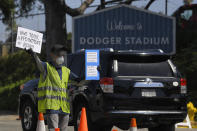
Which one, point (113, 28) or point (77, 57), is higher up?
point (113, 28)

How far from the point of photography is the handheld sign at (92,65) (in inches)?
Result: 456

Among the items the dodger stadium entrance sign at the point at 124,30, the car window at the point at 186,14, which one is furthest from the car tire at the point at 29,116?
the car window at the point at 186,14

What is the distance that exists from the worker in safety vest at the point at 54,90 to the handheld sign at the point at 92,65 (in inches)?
104

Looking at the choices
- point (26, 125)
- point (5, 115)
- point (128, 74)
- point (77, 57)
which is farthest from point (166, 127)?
point (5, 115)

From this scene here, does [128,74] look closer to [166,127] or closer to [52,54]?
[166,127]

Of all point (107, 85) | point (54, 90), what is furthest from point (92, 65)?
point (54, 90)

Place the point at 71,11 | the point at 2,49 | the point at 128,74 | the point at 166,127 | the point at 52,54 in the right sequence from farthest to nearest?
the point at 2,49
the point at 71,11
the point at 166,127
the point at 128,74
the point at 52,54

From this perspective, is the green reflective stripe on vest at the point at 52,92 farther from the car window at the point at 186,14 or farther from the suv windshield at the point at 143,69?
the car window at the point at 186,14

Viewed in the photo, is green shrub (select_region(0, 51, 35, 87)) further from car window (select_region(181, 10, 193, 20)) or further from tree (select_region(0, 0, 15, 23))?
car window (select_region(181, 10, 193, 20))

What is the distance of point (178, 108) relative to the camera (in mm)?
11422

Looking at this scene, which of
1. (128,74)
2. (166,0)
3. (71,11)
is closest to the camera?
(128,74)

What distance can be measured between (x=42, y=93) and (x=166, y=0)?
42.4 feet

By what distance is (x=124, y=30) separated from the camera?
71.1 ft

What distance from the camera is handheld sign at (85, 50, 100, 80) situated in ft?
38.0
